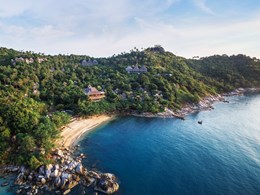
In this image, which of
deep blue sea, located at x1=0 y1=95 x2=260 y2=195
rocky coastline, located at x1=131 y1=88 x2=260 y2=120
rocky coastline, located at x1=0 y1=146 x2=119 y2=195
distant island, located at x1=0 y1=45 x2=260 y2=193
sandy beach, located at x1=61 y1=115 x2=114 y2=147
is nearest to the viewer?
rocky coastline, located at x1=0 y1=146 x2=119 y2=195

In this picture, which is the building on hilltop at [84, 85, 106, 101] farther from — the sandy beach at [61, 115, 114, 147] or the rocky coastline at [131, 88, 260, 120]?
the rocky coastline at [131, 88, 260, 120]

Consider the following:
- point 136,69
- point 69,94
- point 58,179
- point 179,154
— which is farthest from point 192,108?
point 58,179

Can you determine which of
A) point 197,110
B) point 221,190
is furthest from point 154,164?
point 197,110

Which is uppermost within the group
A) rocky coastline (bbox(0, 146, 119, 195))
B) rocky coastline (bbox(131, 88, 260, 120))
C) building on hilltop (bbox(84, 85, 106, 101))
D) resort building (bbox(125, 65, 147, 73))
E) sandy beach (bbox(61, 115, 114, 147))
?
resort building (bbox(125, 65, 147, 73))

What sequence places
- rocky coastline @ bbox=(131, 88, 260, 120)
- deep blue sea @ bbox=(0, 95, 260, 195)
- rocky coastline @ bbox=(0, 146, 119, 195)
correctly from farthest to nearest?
rocky coastline @ bbox=(131, 88, 260, 120) → deep blue sea @ bbox=(0, 95, 260, 195) → rocky coastline @ bbox=(0, 146, 119, 195)

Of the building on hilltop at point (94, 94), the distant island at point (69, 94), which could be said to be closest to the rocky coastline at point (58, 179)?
the distant island at point (69, 94)

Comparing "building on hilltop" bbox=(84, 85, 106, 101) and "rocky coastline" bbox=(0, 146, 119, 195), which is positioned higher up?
"building on hilltop" bbox=(84, 85, 106, 101)

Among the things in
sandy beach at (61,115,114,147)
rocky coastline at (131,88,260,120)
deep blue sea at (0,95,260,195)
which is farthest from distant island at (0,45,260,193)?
deep blue sea at (0,95,260,195)

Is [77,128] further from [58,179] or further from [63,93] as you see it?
[58,179]

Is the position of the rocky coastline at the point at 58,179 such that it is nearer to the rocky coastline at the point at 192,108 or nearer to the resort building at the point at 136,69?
the rocky coastline at the point at 192,108
